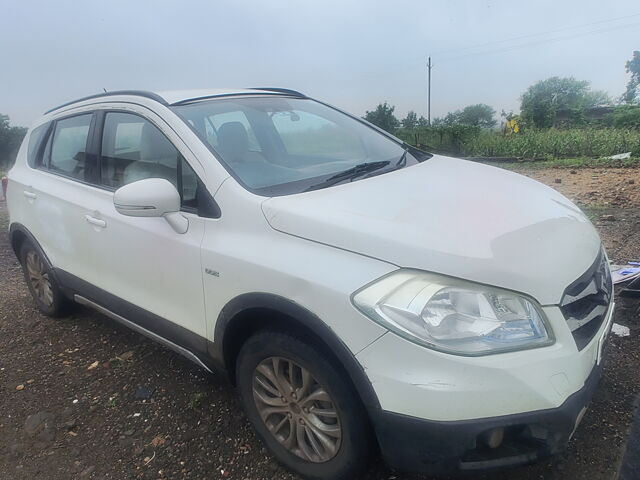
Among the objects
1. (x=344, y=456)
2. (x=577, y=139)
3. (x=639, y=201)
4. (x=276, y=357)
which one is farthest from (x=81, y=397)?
(x=577, y=139)

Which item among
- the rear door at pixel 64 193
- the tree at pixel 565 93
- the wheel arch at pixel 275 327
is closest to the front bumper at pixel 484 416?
the wheel arch at pixel 275 327

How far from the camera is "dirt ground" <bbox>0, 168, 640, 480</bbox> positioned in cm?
233

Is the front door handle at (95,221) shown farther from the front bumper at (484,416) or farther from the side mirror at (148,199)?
the front bumper at (484,416)

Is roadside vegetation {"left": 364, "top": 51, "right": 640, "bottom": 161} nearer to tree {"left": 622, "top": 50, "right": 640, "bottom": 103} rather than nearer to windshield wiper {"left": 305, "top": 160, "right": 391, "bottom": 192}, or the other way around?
windshield wiper {"left": 305, "top": 160, "right": 391, "bottom": 192}

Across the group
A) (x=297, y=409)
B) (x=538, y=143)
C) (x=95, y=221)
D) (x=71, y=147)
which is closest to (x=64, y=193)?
(x=71, y=147)

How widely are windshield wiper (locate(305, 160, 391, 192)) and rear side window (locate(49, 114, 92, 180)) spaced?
1.75 meters

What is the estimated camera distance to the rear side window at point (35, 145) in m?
3.89

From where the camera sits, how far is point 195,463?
7.87 ft

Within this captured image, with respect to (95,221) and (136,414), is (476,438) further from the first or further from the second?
(95,221)

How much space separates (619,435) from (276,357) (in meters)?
1.64

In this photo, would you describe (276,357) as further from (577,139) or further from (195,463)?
(577,139)

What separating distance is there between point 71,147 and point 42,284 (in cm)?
126

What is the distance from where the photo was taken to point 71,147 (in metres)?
3.48

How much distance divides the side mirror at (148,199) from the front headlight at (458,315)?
1085 mm
